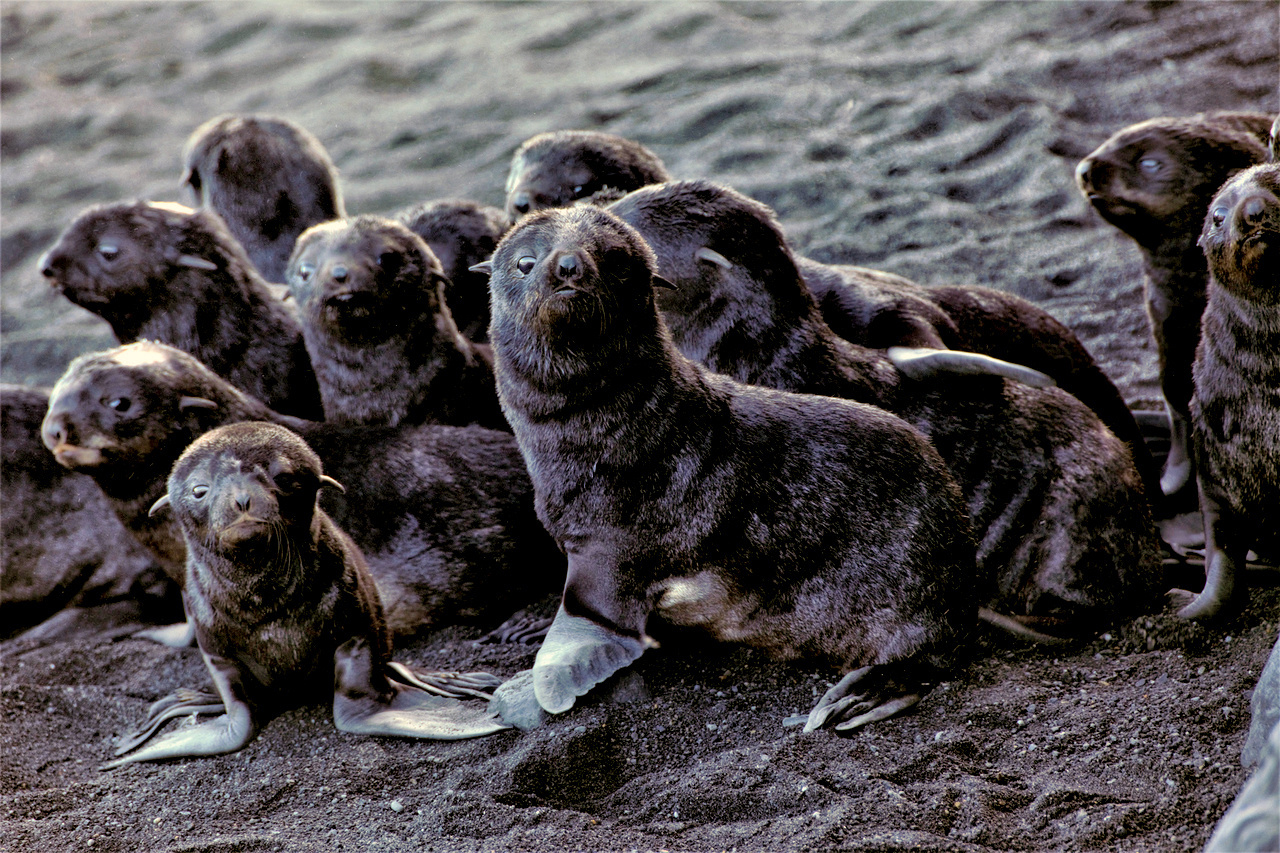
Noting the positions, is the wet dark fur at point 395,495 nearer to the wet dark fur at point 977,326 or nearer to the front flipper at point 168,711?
the front flipper at point 168,711

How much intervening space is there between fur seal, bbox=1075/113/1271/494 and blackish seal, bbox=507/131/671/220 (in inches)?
76.4

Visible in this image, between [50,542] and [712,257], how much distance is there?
3368 millimetres

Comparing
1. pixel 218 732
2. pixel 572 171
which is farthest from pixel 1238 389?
pixel 218 732

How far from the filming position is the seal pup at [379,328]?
5168mm

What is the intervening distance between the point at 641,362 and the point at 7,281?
6.49 metres

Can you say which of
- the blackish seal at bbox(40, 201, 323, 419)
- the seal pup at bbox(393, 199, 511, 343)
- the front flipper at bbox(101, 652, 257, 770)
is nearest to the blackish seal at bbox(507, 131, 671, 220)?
the seal pup at bbox(393, 199, 511, 343)

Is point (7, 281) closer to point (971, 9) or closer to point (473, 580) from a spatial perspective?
point (473, 580)

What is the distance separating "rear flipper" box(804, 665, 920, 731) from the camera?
3598mm

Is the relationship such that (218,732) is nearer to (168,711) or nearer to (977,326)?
(168,711)

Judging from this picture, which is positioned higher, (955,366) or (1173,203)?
(1173,203)

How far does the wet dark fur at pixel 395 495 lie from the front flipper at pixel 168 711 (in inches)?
26.6

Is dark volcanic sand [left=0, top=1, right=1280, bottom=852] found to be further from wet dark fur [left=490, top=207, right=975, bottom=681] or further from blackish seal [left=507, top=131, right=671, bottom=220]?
blackish seal [left=507, top=131, right=671, bottom=220]

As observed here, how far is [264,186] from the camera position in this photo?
671 centimetres

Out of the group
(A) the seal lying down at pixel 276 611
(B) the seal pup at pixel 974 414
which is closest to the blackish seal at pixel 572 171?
(B) the seal pup at pixel 974 414
